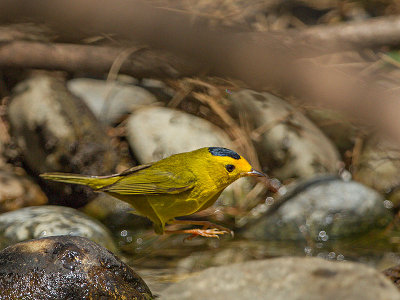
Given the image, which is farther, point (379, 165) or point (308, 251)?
point (379, 165)

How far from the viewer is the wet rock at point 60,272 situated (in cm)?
280

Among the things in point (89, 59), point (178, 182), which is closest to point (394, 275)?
point (178, 182)

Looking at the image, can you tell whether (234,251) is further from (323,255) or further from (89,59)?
(89,59)

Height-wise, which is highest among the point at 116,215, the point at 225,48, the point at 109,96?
the point at 225,48

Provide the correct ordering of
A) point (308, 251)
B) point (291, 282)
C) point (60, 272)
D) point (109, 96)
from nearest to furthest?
point (291, 282), point (60, 272), point (308, 251), point (109, 96)

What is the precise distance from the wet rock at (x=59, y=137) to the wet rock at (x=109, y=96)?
17cm

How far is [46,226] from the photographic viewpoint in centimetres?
398

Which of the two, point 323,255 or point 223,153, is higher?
point 223,153

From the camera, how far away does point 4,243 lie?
3938mm

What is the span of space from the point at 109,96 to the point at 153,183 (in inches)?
95.5

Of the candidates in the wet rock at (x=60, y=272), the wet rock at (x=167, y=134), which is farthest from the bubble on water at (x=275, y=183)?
the wet rock at (x=60, y=272)

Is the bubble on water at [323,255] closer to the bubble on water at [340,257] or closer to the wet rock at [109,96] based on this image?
the bubble on water at [340,257]

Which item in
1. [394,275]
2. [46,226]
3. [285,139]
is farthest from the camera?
[285,139]

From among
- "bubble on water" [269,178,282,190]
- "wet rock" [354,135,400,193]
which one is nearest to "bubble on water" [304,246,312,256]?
"bubble on water" [269,178,282,190]
